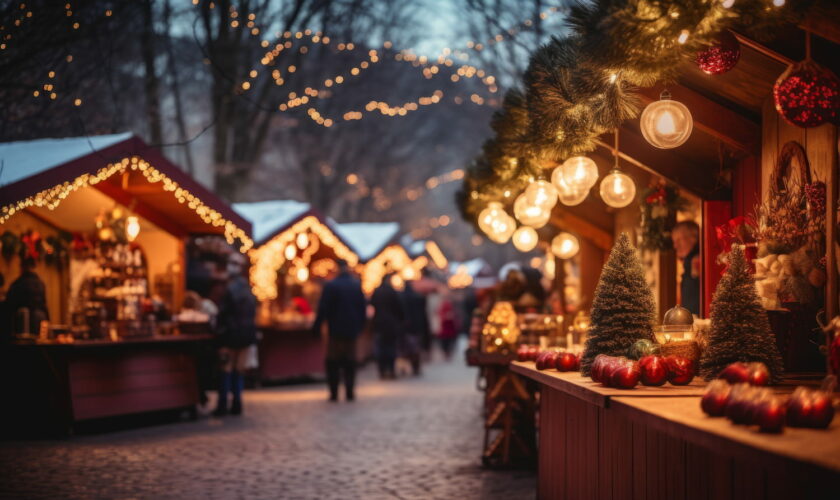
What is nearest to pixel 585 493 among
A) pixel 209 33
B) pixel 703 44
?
pixel 703 44

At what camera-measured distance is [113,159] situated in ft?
41.2

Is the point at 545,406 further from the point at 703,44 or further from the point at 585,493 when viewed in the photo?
the point at 703,44

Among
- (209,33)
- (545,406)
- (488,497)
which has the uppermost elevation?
(209,33)

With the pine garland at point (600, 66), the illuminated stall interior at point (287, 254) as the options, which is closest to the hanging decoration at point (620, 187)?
the pine garland at point (600, 66)

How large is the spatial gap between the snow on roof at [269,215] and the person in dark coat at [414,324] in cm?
378

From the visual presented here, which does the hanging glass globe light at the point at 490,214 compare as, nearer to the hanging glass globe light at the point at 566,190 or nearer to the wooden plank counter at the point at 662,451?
the hanging glass globe light at the point at 566,190

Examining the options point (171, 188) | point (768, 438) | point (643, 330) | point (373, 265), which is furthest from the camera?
point (373, 265)

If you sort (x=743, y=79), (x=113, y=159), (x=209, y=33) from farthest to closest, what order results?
→ (x=209, y=33) < (x=113, y=159) < (x=743, y=79)

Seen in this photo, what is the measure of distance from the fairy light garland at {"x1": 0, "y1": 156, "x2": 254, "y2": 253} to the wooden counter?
1891 mm

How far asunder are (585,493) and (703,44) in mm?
2874

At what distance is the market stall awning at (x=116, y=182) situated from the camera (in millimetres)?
11461

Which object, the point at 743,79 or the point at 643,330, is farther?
the point at 743,79

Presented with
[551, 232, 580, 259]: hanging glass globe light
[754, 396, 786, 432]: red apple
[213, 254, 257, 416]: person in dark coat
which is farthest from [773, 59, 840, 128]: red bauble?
[213, 254, 257, 416]: person in dark coat

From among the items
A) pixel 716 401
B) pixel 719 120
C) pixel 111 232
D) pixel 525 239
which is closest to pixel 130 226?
pixel 111 232
